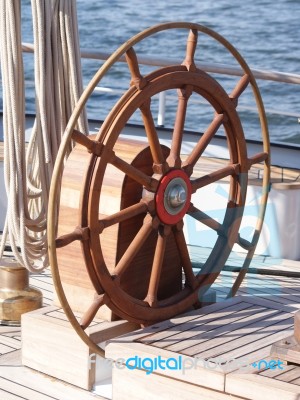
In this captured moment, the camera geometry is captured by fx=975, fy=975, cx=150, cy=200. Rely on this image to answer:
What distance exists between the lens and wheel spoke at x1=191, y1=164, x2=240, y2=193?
3.04m

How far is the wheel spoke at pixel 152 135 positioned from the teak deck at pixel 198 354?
49cm

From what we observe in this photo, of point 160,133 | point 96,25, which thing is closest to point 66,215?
point 160,133

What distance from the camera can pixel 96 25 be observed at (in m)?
19.6

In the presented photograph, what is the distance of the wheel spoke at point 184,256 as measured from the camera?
3017 mm

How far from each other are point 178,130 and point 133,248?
0.40 metres

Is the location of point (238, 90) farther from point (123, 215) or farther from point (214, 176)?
point (123, 215)

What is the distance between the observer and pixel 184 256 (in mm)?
3090

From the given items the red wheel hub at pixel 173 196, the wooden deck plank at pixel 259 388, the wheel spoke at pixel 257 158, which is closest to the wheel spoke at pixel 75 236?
the red wheel hub at pixel 173 196

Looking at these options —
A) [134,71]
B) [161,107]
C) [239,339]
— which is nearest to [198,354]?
[239,339]

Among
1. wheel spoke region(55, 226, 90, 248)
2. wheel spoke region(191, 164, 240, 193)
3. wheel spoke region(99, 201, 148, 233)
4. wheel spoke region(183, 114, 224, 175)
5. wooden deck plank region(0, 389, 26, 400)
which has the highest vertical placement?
wheel spoke region(183, 114, 224, 175)

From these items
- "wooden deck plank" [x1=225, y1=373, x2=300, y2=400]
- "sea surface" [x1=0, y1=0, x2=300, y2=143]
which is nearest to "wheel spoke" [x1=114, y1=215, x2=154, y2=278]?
"wooden deck plank" [x1=225, y1=373, x2=300, y2=400]

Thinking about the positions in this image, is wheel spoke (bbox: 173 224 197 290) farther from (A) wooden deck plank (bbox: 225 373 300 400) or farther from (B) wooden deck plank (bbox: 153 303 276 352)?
(A) wooden deck plank (bbox: 225 373 300 400)

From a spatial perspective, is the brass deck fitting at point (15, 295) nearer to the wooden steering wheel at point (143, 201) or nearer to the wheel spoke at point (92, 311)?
the wooden steering wheel at point (143, 201)

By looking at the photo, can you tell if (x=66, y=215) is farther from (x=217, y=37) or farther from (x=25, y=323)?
(x=217, y=37)
